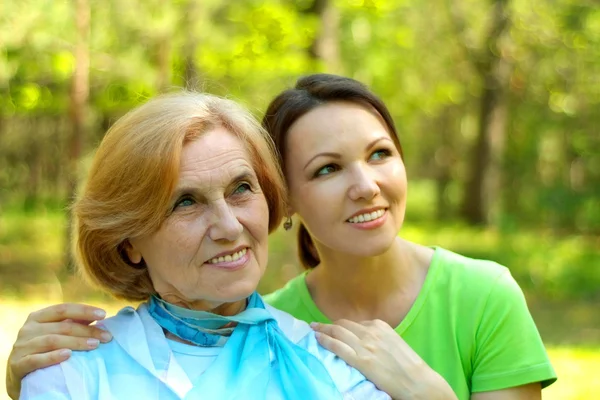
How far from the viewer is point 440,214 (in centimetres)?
2059

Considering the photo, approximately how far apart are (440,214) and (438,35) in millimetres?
4529

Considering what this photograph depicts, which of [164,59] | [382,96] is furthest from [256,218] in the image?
[382,96]

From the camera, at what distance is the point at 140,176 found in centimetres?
224

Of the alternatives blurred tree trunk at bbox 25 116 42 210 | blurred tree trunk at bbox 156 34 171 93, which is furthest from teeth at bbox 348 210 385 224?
blurred tree trunk at bbox 25 116 42 210

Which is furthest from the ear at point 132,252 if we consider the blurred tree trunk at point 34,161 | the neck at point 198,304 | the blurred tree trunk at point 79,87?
the blurred tree trunk at point 34,161

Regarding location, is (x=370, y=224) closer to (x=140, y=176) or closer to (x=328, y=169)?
(x=328, y=169)

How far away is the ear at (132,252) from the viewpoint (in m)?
2.41

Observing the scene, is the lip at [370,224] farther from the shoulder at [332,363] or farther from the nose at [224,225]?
the nose at [224,225]

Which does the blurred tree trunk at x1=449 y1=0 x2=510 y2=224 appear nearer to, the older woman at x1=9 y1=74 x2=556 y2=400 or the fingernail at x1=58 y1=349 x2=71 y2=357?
the older woman at x1=9 y1=74 x2=556 y2=400

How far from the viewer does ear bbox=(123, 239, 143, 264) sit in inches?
95.0

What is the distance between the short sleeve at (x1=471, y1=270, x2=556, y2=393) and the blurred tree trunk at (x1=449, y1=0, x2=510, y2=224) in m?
14.0

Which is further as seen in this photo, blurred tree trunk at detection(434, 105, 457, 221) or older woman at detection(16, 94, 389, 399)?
blurred tree trunk at detection(434, 105, 457, 221)

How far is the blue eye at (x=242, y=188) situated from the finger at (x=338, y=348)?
502mm

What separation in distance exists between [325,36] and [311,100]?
615 cm
